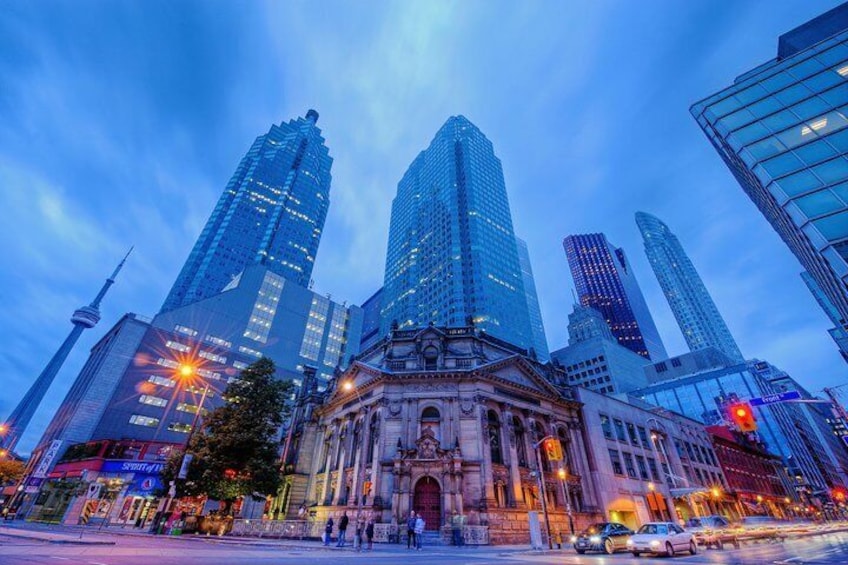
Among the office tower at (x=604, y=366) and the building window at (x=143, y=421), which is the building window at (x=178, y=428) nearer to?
the building window at (x=143, y=421)

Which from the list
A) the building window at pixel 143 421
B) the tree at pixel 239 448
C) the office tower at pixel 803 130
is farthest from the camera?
the building window at pixel 143 421

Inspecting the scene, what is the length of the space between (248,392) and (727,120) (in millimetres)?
44363

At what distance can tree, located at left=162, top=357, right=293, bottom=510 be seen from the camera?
1155 inches

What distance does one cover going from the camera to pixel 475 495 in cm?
3125

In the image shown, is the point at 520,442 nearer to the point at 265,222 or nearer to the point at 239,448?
→ the point at 239,448

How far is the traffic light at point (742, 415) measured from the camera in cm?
1755

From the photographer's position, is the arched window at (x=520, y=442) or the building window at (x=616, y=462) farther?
the building window at (x=616, y=462)

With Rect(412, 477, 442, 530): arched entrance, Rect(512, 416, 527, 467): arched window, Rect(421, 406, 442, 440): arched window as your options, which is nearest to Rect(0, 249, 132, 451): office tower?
Rect(421, 406, 442, 440): arched window

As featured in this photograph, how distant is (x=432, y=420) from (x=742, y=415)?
77.6 feet

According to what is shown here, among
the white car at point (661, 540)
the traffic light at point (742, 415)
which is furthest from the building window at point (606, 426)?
the traffic light at point (742, 415)

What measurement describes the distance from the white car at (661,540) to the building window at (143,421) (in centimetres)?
7668

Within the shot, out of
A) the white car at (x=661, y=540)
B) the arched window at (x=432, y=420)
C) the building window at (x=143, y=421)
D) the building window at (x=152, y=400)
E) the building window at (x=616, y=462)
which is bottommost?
the white car at (x=661, y=540)

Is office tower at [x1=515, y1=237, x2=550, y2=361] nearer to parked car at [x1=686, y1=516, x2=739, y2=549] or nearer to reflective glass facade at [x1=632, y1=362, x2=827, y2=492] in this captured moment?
reflective glass facade at [x1=632, y1=362, x2=827, y2=492]

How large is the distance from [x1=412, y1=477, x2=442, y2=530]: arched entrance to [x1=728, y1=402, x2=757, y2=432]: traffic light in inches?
861
